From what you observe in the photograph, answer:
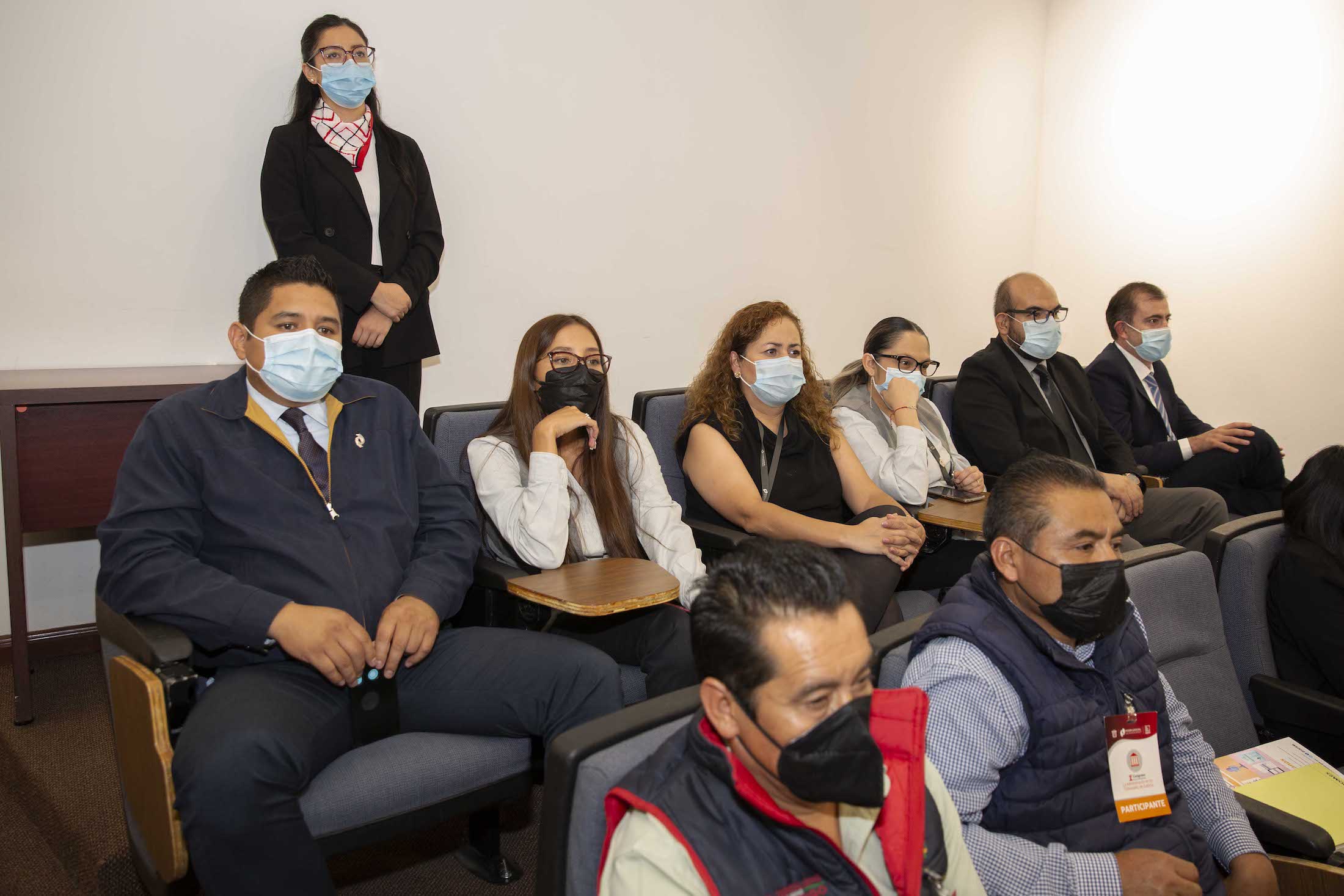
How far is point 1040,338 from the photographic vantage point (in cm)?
379

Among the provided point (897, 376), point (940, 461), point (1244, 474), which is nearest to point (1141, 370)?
point (1244, 474)

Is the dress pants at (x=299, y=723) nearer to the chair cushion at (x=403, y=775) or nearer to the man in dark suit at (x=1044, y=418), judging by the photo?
the chair cushion at (x=403, y=775)

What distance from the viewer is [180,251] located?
129 inches

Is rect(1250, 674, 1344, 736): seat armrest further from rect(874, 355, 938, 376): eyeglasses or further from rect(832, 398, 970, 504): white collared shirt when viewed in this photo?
rect(874, 355, 938, 376): eyeglasses

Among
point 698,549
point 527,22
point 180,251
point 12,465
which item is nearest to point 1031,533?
point 698,549

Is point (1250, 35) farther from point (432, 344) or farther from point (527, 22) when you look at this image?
point (432, 344)

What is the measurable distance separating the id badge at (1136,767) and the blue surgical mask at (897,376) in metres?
1.84

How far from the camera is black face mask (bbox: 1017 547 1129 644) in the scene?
1611 mm

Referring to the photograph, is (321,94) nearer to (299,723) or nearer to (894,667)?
(299,723)

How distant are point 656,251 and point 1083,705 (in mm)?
3319

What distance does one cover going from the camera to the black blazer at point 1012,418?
3541 mm

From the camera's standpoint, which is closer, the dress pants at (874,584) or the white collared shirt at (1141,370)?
the dress pants at (874,584)

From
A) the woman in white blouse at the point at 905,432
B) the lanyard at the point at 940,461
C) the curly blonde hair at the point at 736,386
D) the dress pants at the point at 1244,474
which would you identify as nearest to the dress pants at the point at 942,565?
the woman in white blouse at the point at 905,432

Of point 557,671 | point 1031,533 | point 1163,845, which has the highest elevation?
point 1031,533
